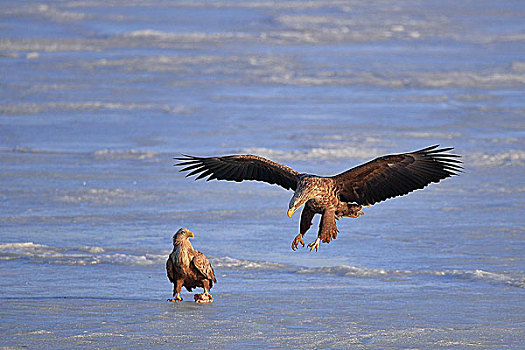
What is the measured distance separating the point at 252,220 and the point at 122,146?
324 centimetres

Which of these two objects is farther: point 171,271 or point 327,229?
point 171,271

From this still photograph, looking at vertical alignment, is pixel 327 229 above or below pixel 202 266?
above

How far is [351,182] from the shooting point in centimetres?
661

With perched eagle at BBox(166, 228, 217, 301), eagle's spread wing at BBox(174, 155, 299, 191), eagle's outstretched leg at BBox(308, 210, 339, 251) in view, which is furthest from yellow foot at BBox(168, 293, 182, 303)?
eagle's spread wing at BBox(174, 155, 299, 191)

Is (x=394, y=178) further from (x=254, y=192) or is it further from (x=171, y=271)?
(x=254, y=192)

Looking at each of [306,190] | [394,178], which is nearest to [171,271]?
[306,190]

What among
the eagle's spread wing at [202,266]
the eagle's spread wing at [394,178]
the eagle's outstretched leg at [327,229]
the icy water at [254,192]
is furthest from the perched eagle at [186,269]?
the eagle's spread wing at [394,178]

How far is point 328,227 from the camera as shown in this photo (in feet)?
20.8

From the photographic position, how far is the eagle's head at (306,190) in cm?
618

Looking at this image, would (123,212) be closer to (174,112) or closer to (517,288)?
(517,288)

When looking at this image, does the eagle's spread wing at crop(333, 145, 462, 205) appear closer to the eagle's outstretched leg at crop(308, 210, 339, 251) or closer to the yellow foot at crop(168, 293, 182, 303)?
the eagle's outstretched leg at crop(308, 210, 339, 251)

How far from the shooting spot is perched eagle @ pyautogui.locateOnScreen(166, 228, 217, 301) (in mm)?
6438

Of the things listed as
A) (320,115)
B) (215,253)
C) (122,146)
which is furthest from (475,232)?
(320,115)

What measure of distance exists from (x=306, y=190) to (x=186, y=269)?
88 cm
